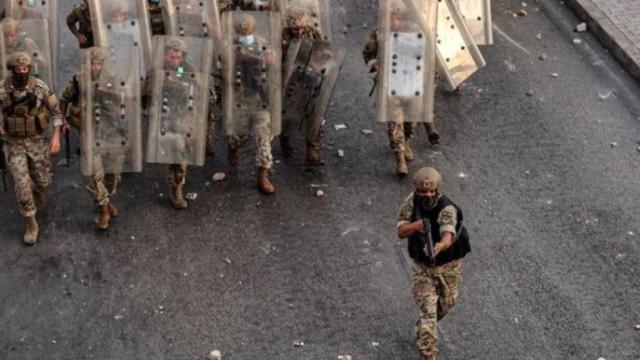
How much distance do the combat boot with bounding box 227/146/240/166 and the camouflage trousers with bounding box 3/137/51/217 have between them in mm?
1756

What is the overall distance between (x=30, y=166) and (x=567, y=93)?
5.74 meters

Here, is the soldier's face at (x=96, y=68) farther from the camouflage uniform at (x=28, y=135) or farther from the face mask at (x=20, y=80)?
the face mask at (x=20, y=80)

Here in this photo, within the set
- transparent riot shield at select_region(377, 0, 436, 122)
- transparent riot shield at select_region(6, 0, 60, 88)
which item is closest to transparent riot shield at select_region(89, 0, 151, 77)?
transparent riot shield at select_region(6, 0, 60, 88)

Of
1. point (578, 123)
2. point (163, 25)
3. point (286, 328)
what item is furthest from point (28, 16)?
point (578, 123)

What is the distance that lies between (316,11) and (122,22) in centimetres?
180

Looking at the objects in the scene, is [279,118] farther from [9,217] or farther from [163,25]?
[9,217]

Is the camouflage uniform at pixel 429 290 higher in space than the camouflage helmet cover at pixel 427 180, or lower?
lower

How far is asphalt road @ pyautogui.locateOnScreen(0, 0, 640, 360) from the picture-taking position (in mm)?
8820

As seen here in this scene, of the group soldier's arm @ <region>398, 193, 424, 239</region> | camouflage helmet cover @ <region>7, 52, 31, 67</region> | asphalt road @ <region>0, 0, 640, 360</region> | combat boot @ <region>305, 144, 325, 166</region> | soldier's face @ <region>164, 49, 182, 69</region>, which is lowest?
asphalt road @ <region>0, 0, 640, 360</region>

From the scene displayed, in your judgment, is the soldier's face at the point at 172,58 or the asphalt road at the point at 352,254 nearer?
the asphalt road at the point at 352,254

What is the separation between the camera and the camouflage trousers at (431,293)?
26.9 ft

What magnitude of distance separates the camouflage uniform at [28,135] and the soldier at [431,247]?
3.20 metres

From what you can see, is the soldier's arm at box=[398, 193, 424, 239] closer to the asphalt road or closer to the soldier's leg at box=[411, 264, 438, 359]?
the soldier's leg at box=[411, 264, 438, 359]

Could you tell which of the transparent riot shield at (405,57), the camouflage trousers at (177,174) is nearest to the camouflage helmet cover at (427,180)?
the transparent riot shield at (405,57)
